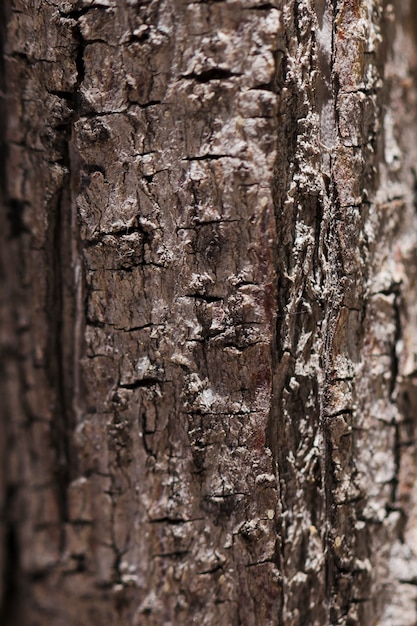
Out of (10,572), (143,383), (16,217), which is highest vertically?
(16,217)

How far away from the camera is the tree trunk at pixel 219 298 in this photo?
75cm

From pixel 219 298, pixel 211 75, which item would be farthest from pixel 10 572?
pixel 211 75

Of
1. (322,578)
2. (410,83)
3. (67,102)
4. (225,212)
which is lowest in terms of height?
(322,578)

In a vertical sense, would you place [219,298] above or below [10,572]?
above

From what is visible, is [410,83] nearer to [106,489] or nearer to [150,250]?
[150,250]

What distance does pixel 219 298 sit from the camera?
2.54ft

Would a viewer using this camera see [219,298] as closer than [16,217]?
Yes

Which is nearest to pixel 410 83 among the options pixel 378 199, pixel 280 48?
pixel 378 199

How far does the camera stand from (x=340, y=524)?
33.3 inches

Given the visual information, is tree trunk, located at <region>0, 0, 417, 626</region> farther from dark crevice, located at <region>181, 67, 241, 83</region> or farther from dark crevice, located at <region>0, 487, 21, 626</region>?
dark crevice, located at <region>0, 487, 21, 626</region>

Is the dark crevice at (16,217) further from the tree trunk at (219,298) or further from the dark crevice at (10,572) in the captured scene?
the dark crevice at (10,572)

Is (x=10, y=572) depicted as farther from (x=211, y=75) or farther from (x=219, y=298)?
(x=211, y=75)

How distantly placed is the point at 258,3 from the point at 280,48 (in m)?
0.05

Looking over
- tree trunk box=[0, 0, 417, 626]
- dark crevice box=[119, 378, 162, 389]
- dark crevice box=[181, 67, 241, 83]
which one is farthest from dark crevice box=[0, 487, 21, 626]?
dark crevice box=[181, 67, 241, 83]
